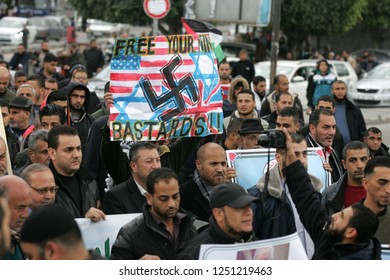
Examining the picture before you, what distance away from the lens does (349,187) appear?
8.48 meters

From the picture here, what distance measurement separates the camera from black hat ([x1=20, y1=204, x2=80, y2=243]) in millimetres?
4594

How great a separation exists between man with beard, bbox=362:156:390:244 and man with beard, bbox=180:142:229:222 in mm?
1345

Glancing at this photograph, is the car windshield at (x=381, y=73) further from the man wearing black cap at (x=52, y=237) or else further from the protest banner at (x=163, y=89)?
the man wearing black cap at (x=52, y=237)

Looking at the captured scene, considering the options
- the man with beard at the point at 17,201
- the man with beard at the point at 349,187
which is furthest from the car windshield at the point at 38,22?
the man with beard at the point at 17,201

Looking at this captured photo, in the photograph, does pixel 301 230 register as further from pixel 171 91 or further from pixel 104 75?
pixel 104 75

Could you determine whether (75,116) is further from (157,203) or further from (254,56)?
(254,56)

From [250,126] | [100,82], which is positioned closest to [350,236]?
[250,126]

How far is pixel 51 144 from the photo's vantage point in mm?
8367

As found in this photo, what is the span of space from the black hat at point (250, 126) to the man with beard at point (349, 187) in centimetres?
114

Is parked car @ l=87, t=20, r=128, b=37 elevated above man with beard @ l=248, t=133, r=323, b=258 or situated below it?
below

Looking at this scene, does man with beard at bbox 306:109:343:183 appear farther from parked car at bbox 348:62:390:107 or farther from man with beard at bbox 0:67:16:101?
parked car at bbox 348:62:390:107

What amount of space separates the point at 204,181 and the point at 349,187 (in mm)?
1148

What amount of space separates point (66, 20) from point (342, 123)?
4844 centimetres

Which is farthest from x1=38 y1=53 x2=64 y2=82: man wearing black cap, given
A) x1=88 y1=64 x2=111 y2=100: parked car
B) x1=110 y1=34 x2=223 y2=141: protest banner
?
x1=110 y1=34 x2=223 y2=141: protest banner
